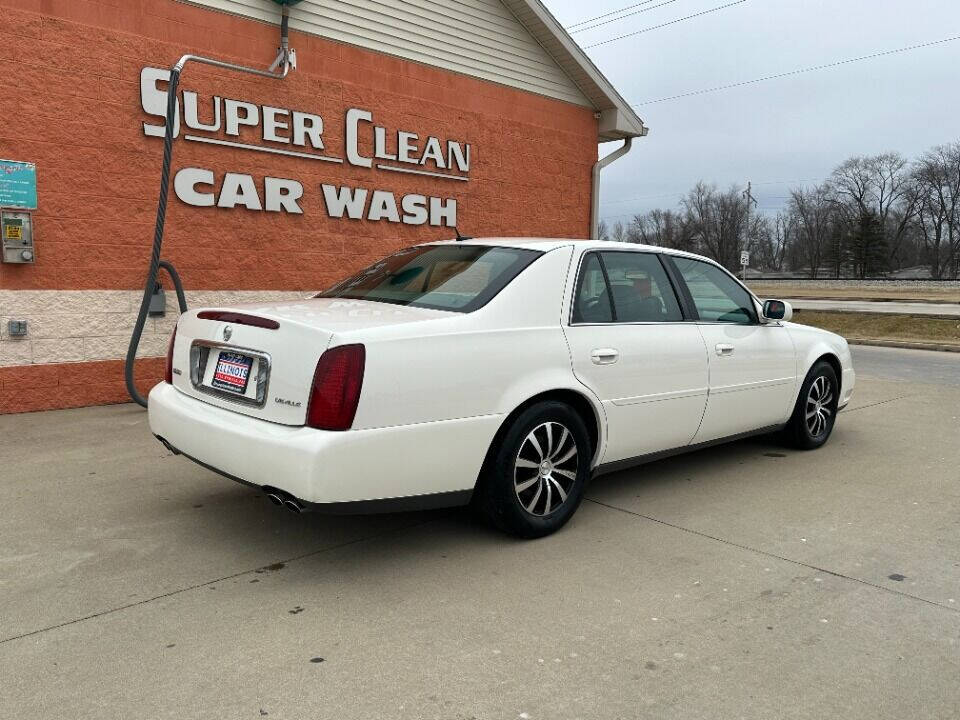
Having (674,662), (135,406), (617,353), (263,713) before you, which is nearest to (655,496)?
(617,353)

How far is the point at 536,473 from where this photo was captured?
396cm

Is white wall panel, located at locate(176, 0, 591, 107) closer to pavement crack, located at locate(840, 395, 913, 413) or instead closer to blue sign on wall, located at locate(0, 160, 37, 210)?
blue sign on wall, located at locate(0, 160, 37, 210)

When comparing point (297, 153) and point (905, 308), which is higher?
point (297, 153)

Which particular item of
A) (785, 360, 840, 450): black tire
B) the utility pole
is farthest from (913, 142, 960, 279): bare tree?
(785, 360, 840, 450): black tire

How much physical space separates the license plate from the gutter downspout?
9.26 metres

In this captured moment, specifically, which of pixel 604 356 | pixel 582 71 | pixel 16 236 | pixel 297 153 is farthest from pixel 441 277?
pixel 582 71

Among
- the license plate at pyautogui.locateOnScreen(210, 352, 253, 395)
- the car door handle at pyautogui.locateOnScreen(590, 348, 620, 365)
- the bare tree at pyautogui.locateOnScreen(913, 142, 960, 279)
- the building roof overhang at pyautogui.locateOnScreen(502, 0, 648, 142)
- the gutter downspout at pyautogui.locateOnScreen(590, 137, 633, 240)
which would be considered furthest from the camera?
the bare tree at pyautogui.locateOnScreen(913, 142, 960, 279)

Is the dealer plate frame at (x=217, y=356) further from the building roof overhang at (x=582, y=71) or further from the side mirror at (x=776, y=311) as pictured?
the building roof overhang at (x=582, y=71)

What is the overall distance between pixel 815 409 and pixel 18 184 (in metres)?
6.89

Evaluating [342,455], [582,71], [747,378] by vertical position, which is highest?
[582,71]

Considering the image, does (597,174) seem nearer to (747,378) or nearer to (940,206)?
(747,378)

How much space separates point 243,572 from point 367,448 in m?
0.90

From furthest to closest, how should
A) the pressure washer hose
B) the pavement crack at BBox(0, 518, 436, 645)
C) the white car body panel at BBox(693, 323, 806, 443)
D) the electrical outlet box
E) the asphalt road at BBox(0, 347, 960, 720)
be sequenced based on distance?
1. the pressure washer hose
2. the electrical outlet box
3. the white car body panel at BBox(693, 323, 806, 443)
4. the pavement crack at BBox(0, 518, 436, 645)
5. the asphalt road at BBox(0, 347, 960, 720)

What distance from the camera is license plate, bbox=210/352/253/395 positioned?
11.8 feet
